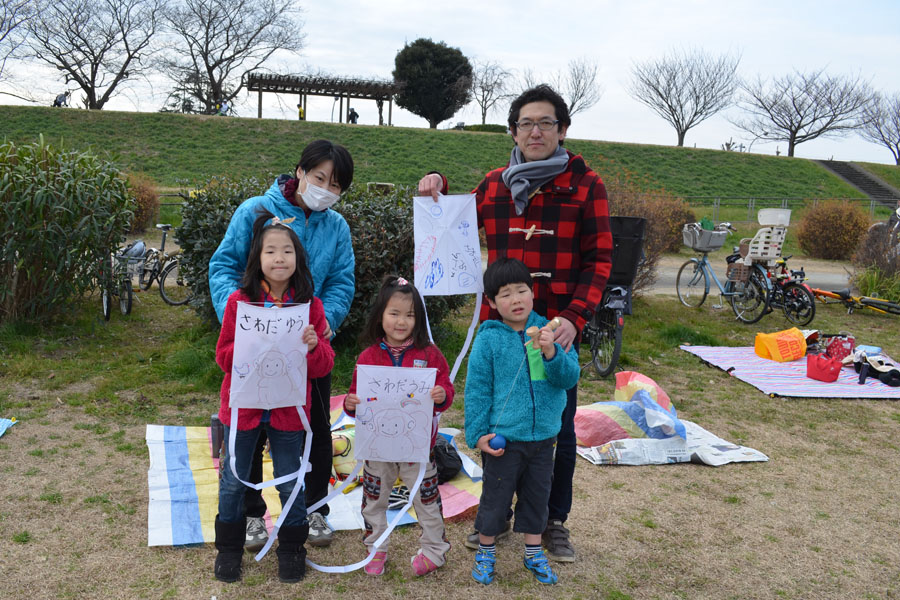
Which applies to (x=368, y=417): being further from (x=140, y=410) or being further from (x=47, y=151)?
(x=47, y=151)

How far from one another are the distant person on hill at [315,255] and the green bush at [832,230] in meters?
17.9

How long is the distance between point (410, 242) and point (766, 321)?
5903 millimetres

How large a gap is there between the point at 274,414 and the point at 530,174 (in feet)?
4.60

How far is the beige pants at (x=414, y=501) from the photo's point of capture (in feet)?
9.17

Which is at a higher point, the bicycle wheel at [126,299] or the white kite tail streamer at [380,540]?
the bicycle wheel at [126,299]

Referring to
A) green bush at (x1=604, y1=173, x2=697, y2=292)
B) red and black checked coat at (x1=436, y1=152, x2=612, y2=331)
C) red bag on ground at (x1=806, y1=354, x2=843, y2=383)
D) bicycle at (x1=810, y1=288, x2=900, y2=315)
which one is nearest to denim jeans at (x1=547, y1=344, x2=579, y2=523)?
red and black checked coat at (x1=436, y1=152, x2=612, y2=331)

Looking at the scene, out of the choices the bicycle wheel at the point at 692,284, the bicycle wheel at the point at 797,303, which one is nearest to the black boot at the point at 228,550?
the bicycle wheel at the point at 692,284

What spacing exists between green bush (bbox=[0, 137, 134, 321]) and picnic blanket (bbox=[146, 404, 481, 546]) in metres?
2.65

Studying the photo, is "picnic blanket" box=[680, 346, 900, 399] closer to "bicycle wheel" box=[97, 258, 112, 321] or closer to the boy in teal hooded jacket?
the boy in teal hooded jacket

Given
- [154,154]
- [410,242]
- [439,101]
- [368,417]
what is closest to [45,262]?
[410,242]

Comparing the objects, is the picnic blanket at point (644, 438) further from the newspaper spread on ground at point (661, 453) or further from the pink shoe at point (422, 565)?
the pink shoe at point (422, 565)

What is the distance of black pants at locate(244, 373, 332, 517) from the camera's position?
2.96 m

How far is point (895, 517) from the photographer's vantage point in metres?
3.62

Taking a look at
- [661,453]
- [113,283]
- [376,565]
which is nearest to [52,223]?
[113,283]
